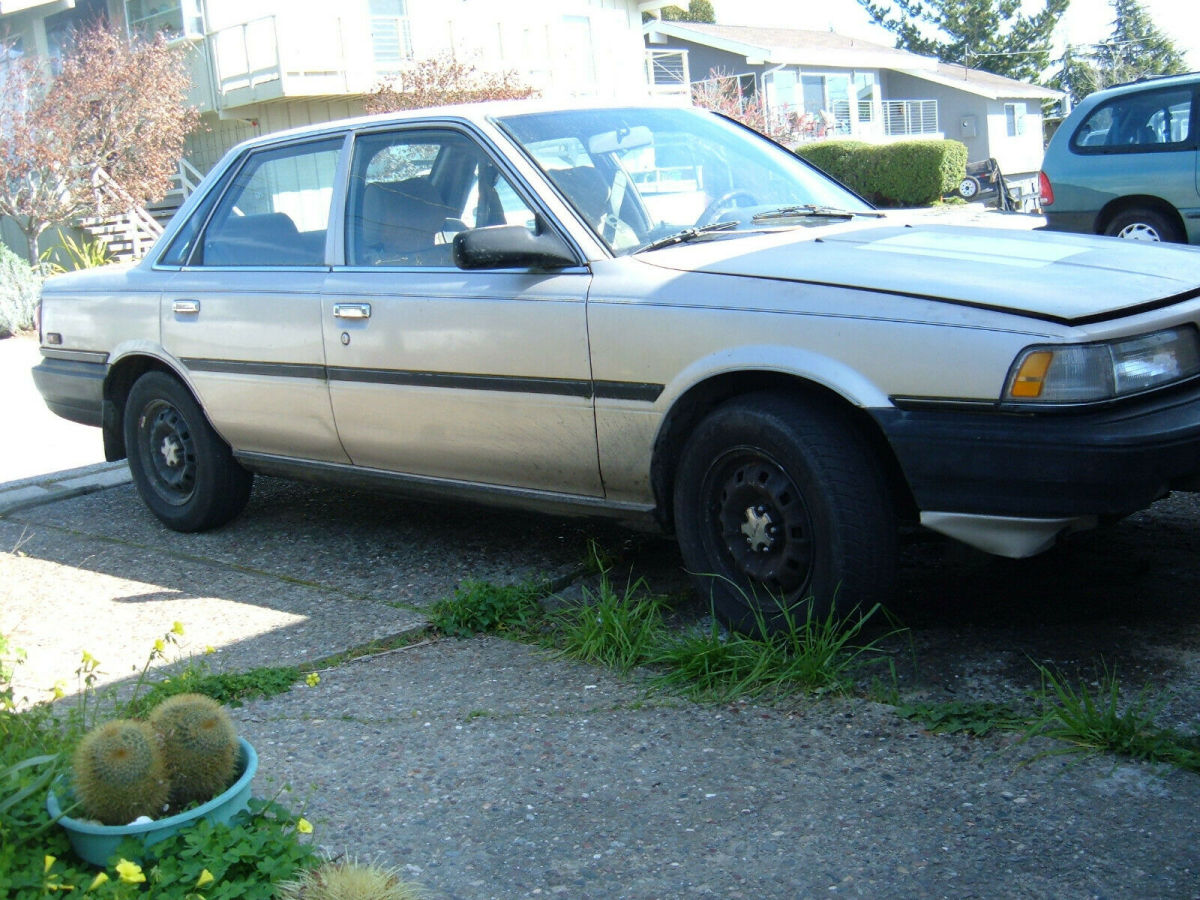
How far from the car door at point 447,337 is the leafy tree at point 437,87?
1846 cm

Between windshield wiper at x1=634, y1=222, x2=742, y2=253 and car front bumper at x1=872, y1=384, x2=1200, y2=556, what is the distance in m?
1.11

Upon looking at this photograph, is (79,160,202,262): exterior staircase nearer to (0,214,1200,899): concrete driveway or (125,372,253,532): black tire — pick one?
(125,372,253,532): black tire

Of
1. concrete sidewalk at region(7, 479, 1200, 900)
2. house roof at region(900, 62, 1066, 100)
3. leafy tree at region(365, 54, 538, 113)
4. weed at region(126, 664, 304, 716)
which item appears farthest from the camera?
house roof at region(900, 62, 1066, 100)

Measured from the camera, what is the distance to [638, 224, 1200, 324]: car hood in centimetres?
351

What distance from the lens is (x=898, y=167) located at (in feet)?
101

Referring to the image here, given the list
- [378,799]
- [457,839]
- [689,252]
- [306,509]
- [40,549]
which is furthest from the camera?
[306,509]

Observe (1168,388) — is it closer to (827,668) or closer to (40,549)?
(827,668)

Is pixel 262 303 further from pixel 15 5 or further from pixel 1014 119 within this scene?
pixel 1014 119

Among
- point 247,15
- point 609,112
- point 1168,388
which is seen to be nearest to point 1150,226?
point 609,112

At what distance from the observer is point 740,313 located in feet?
12.7

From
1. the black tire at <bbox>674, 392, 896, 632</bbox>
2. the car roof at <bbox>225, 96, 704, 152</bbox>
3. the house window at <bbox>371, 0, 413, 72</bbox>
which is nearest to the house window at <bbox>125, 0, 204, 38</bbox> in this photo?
the house window at <bbox>371, 0, 413, 72</bbox>

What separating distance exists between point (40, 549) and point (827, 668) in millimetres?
3779

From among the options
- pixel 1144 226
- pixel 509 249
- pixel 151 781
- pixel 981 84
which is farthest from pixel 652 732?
pixel 981 84

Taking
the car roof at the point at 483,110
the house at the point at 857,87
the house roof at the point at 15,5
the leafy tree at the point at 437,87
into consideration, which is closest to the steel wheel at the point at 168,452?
the car roof at the point at 483,110
